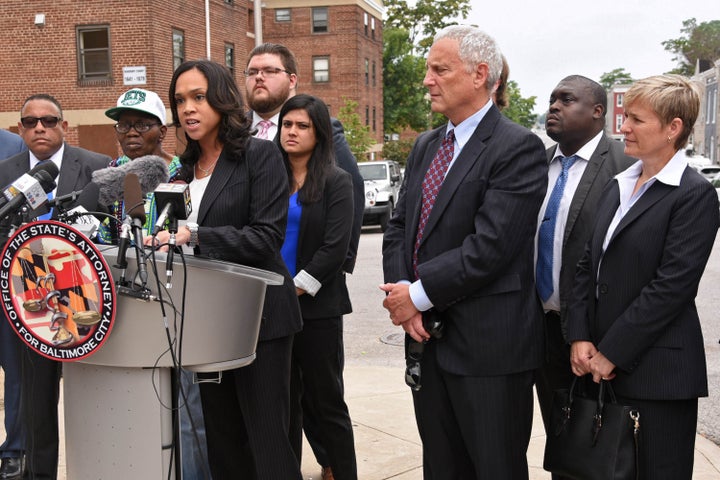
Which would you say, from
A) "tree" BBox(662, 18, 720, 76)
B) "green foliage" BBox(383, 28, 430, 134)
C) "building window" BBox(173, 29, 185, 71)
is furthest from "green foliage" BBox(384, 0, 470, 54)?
"tree" BBox(662, 18, 720, 76)

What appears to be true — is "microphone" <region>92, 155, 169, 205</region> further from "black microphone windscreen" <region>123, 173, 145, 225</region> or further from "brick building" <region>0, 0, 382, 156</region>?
"brick building" <region>0, 0, 382, 156</region>

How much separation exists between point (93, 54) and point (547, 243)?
2402cm

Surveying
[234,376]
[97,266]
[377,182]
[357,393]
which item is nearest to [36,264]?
[97,266]

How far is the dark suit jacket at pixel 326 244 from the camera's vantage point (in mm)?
4223

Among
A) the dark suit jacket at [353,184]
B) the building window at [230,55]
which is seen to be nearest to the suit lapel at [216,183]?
the dark suit jacket at [353,184]

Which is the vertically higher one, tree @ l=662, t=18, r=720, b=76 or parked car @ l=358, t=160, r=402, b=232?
tree @ l=662, t=18, r=720, b=76

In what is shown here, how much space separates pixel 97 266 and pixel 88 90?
2452 centimetres

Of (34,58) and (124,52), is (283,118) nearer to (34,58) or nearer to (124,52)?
(124,52)

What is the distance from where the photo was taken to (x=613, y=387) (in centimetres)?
323

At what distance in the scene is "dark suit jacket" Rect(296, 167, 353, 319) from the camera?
13.9ft

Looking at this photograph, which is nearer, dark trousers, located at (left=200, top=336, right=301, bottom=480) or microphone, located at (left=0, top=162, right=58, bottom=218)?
microphone, located at (left=0, top=162, right=58, bottom=218)

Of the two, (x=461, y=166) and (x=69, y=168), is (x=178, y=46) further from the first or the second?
(x=461, y=166)

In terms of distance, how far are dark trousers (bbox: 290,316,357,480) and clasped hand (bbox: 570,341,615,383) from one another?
54.4 inches

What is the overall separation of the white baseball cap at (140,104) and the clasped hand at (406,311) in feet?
5.91
